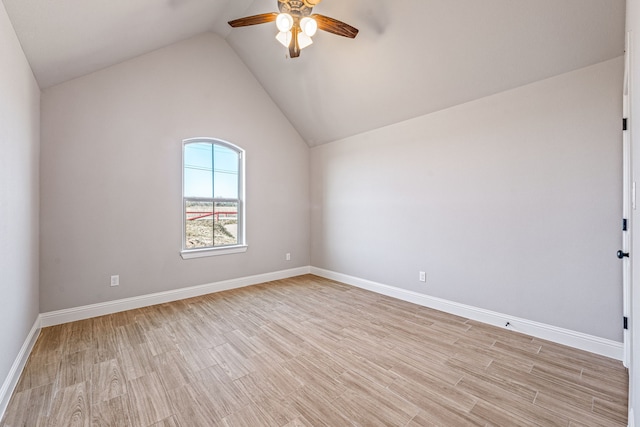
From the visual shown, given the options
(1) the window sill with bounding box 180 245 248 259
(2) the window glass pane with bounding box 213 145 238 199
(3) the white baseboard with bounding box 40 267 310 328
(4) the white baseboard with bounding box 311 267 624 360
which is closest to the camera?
(4) the white baseboard with bounding box 311 267 624 360

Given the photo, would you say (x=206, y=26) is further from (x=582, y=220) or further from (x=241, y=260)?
(x=582, y=220)

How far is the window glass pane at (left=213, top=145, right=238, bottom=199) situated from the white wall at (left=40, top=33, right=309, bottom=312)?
0.21 metres

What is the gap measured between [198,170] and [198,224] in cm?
78

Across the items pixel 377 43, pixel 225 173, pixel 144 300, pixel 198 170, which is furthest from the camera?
pixel 225 173

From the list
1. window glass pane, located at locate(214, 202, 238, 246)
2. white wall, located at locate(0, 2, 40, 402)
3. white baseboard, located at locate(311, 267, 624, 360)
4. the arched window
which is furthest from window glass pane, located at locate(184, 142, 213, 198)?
white baseboard, located at locate(311, 267, 624, 360)

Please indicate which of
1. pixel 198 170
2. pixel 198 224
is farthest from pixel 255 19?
pixel 198 224

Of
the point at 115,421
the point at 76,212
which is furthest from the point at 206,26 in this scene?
the point at 115,421

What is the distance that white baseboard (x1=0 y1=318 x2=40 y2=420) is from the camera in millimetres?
1682

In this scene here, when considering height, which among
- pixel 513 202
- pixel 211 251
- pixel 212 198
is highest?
pixel 212 198

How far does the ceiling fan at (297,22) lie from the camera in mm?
2334

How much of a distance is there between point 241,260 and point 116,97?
8.66ft

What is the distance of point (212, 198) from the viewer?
4.12 metres

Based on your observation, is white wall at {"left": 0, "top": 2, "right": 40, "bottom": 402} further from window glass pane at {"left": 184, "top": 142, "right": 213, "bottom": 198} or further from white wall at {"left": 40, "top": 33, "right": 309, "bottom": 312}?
window glass pane at {"left": 184, "top": 142, "right": 213, "bottom": 198}

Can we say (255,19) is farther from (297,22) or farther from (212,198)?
(212,198)
